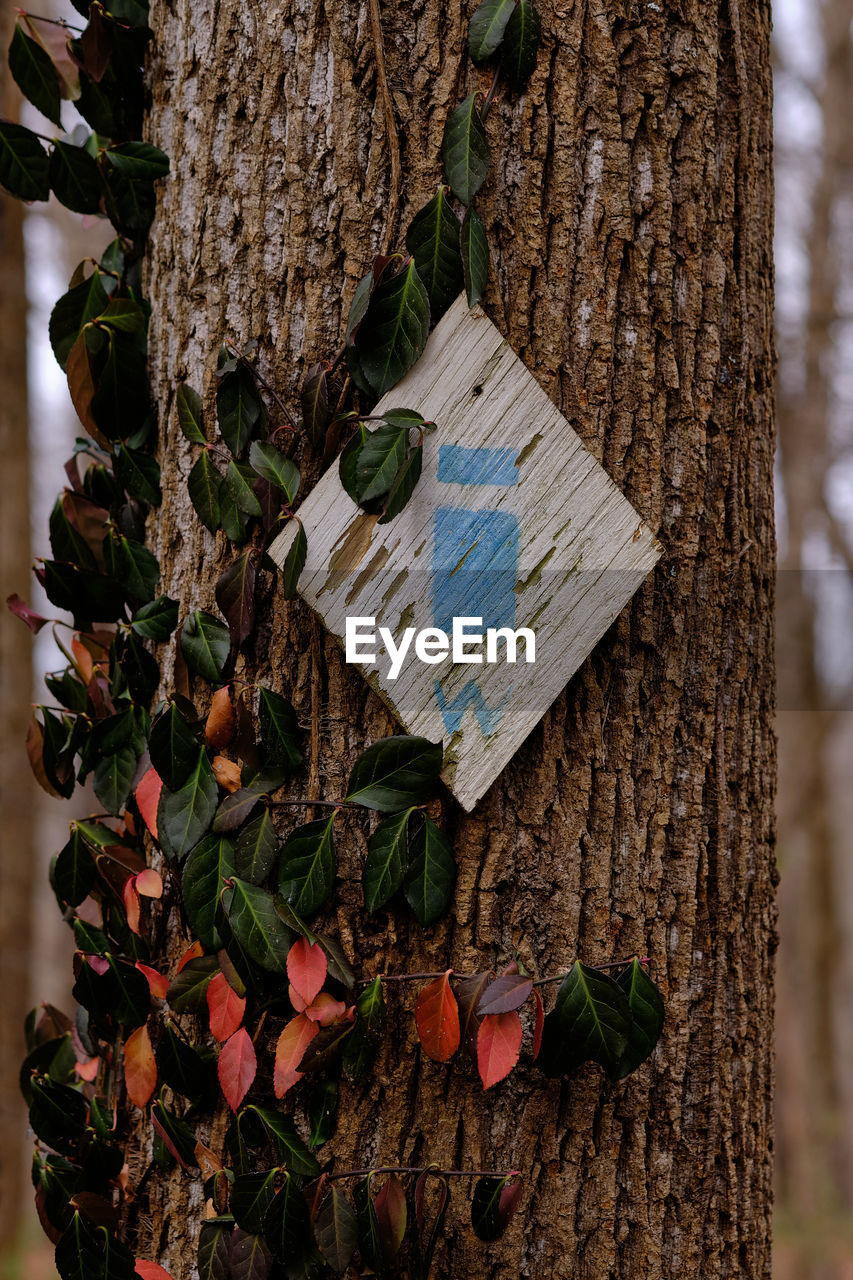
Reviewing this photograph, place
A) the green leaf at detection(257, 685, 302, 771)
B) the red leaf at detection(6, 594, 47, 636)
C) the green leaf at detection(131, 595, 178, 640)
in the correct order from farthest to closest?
the red leaf at detection(6, 594, 47, 636)
the green leaf at detection(131, 595, 178, 640)
the green leaf at detection(257, 685, 302, 771)

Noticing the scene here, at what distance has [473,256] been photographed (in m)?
0.93

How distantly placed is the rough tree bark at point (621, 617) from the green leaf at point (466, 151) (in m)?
0.03

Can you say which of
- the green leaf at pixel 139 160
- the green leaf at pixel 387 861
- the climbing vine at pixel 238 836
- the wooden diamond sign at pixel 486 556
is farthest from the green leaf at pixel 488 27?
the green leaf at pixel 387 861

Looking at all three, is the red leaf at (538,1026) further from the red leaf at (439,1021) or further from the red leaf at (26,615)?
the red leaf at (26,615)

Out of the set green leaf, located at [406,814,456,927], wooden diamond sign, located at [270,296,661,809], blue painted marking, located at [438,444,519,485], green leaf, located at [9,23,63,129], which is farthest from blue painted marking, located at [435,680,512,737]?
green leaf, located at [9,23,63,129]

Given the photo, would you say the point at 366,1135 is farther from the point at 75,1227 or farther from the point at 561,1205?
the point at 75,1227

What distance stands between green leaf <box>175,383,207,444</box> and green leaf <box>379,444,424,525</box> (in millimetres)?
278

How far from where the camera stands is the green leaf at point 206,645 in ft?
3.37

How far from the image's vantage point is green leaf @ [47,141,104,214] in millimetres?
1156

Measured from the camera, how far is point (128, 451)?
1.16 metres

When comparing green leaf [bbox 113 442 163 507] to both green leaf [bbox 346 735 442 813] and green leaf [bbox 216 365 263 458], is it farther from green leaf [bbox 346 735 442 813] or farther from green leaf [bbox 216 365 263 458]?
green leaf [bbox 346 735 442 813]

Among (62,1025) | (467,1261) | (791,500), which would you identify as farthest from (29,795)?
(791,500)

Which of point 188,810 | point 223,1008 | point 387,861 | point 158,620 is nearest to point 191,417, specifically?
point 158,620

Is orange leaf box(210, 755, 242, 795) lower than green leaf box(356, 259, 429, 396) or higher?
lower
